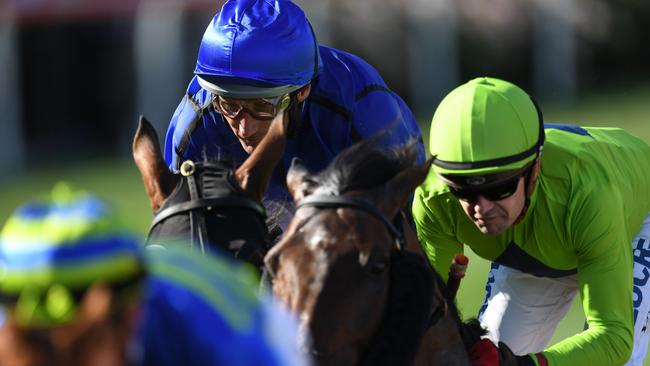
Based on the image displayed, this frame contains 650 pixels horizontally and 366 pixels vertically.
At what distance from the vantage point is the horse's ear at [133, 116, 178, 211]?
3.51 metres

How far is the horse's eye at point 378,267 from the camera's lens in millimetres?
3070

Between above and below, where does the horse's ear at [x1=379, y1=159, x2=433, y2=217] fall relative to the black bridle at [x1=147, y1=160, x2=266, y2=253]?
above

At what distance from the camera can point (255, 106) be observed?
423 cm

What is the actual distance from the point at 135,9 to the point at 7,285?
48.8ft

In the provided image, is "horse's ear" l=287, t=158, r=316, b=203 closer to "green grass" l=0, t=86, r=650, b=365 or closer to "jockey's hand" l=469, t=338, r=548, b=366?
"jockey's hand" l=469, t=338, r=548, b=366

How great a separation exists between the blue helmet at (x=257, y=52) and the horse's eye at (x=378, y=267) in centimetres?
126

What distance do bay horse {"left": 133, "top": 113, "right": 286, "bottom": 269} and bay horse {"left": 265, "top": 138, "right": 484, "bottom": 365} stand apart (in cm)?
16

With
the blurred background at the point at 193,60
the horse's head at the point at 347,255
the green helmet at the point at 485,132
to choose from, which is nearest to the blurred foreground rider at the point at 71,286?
the horse's head at the point at 347,255

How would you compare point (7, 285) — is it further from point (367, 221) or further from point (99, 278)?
point (367, 221)

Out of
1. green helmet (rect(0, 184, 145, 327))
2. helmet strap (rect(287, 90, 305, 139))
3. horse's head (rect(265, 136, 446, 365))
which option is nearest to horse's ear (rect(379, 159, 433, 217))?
horse's head (rect(265, 136, 446, 365))

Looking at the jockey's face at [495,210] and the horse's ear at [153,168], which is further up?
the horse's ear at [153,168]

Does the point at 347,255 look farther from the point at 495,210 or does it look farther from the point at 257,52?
the point at 257,52

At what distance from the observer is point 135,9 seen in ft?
53.8

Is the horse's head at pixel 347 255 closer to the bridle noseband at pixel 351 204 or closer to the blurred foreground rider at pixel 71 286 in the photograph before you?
the bridle noseband at pixel 351 204
